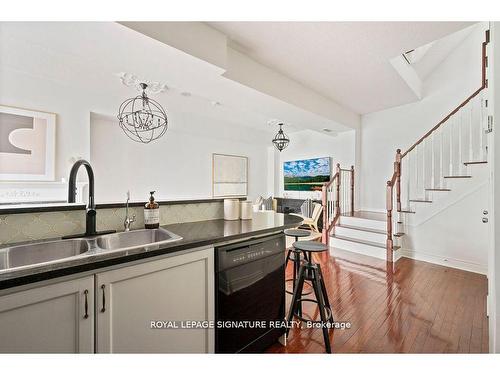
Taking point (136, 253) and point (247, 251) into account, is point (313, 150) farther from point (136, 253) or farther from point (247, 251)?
point (136, 253)

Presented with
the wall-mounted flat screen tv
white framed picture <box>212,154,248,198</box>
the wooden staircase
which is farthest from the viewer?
white framed picture <box>212,154,248,198</box>

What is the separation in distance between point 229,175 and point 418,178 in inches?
174

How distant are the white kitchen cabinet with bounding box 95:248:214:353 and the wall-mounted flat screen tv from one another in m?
4.88

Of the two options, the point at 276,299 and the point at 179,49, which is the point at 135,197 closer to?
the point at 179,49

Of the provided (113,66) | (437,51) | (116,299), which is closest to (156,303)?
(116,299)

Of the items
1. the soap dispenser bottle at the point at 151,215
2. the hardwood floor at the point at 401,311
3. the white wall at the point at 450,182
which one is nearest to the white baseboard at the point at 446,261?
the white wall at the point at 450,182

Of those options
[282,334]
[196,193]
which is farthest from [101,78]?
[282,334]

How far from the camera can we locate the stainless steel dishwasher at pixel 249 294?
1326 mm

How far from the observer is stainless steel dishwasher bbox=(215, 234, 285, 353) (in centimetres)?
133

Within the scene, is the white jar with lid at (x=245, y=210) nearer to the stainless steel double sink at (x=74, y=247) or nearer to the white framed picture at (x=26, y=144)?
the stainless steel double sink at (x=74, y=247)

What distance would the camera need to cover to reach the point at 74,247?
125 centimetres

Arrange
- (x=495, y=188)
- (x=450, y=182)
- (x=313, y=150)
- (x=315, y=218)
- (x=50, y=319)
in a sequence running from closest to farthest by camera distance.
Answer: (x=50, y=319) < (x=495, y=188) < (x=450, y=182) < (x=315, y=218) < (x=313, y=150)

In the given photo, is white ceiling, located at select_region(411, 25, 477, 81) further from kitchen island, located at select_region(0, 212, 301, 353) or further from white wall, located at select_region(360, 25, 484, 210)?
kitchen island, located at select_region(0, 212, 301, 353)

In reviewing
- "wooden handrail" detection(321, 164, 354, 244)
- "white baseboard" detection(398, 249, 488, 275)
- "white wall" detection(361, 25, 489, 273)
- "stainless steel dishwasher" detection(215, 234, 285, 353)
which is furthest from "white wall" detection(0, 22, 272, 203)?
"white baseboard" detection(398, 249, 488, 275)
